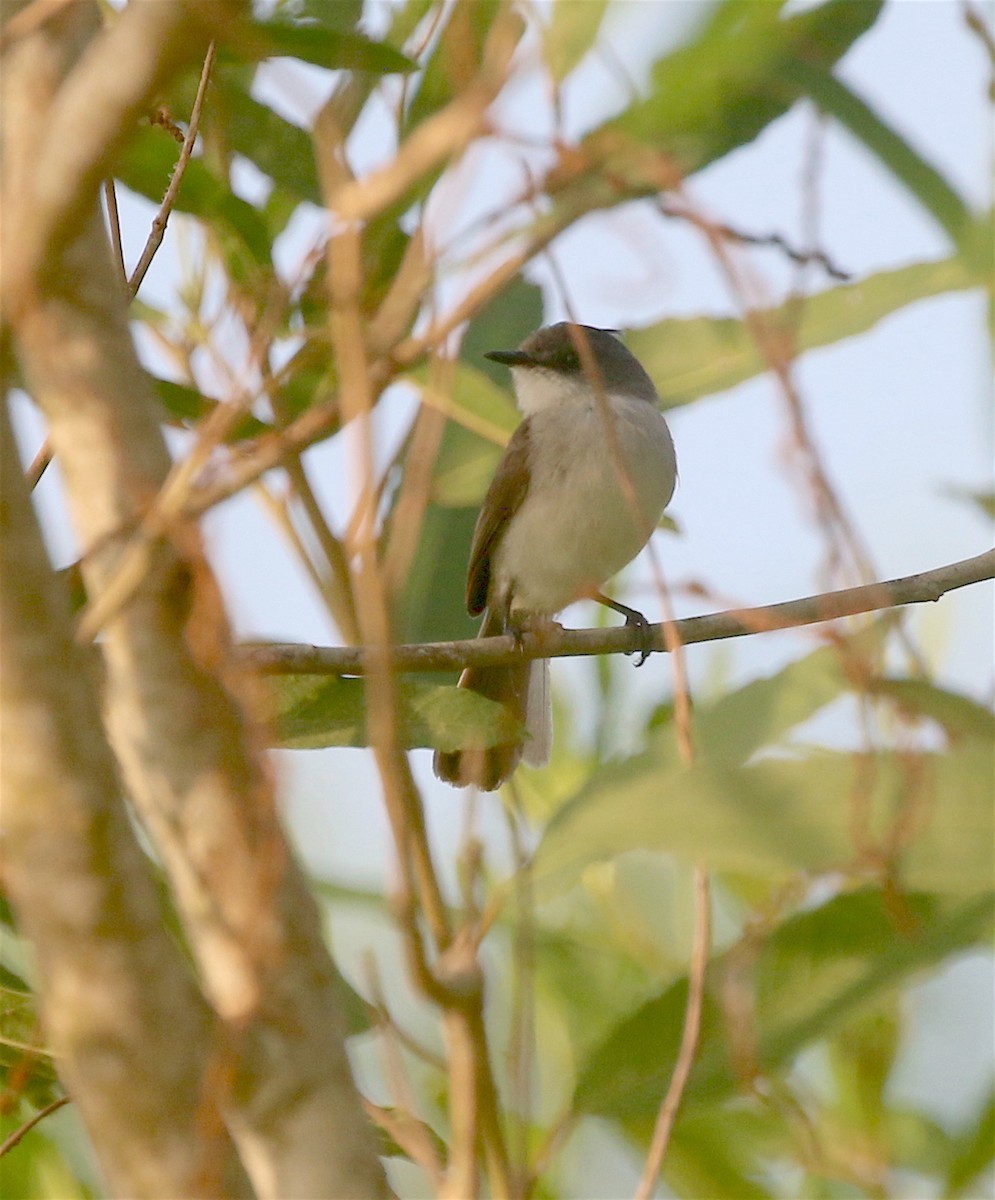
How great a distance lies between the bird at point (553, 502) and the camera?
4.45m

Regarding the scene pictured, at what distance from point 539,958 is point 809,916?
0.74m

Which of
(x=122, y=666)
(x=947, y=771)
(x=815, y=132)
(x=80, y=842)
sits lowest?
(x=947, y=771)

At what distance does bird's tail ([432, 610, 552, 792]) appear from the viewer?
337 cm

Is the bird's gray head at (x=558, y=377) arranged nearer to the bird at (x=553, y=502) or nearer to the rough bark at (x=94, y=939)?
the bird at (x=553, y=502)

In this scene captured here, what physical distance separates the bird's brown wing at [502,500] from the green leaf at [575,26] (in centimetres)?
221

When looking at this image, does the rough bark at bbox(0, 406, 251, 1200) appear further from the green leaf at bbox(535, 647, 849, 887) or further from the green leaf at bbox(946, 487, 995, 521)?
the green leaf at bbox(946, 487, 995, 521)

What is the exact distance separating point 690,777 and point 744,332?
1.13 m

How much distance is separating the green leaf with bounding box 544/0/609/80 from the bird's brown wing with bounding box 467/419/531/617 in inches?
87.2

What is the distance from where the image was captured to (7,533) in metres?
0.97

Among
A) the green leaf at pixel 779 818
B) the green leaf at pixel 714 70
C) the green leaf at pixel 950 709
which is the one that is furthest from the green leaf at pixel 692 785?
the green leaf at pixel 714 70

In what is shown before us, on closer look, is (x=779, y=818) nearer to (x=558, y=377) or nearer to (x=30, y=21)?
(x=30, y=21)

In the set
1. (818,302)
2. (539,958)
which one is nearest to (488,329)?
(818,302)

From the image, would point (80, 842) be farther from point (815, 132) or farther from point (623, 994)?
point (623, 994)

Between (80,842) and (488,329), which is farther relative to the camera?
(488,329)
